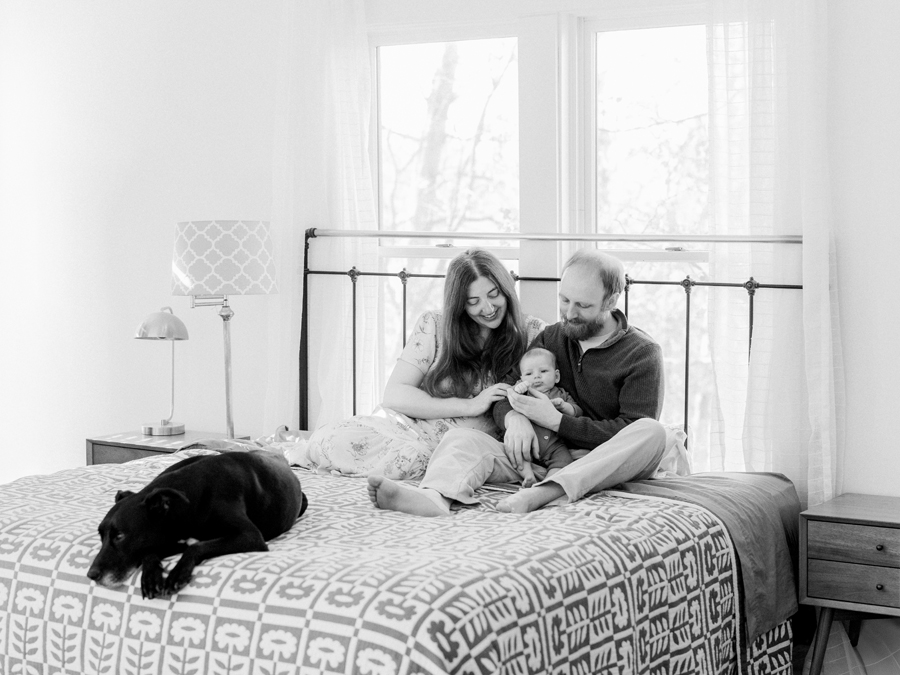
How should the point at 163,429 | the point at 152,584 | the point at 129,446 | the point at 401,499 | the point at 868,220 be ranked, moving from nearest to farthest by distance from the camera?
the point at 152,584 → the point at 401,499 → the point at 868,220 → the point at 129,446 → the point at 163,429

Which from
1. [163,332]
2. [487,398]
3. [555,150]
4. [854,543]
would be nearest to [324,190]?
[163,332]

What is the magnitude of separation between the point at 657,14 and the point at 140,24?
2.01 metres

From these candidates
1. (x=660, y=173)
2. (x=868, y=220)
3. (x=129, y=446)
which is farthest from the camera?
(x=129, y=446)

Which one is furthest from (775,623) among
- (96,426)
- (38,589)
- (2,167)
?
(2,167)

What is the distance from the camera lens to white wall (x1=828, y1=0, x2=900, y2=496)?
2.83 m

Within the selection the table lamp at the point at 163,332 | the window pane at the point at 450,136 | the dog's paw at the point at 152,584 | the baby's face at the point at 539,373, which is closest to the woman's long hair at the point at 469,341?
the baby's face at the point at 539,373

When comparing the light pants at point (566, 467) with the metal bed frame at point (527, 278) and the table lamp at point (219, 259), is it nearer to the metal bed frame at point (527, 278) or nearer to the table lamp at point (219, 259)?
the metal bed frame at point (527, 278)

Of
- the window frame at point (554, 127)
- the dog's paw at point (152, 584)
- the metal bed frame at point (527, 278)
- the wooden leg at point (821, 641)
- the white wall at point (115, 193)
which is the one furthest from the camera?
the white wall at point (115, 193)

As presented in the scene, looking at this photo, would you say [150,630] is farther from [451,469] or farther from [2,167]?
[2,167]

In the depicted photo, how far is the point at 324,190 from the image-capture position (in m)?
3.66

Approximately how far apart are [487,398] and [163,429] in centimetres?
147

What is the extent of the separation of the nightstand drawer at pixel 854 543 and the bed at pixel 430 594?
0.30 ft

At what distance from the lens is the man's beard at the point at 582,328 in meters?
2.79

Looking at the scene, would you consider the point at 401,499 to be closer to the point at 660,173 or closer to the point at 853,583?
the point at 853,583
